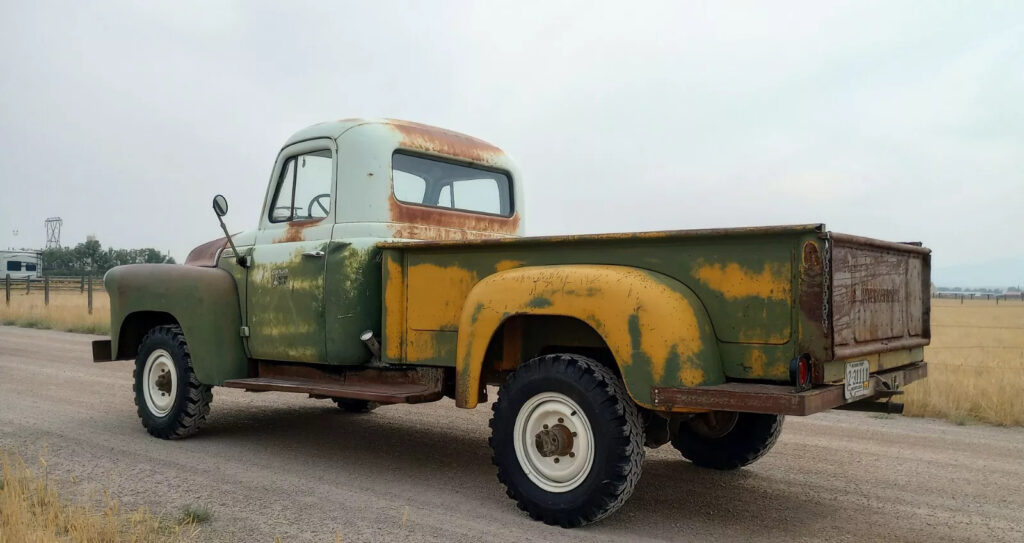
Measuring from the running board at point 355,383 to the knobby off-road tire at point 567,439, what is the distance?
784 millimetres

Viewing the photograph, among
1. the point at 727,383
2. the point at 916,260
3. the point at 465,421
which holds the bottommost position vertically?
the point at 465,421

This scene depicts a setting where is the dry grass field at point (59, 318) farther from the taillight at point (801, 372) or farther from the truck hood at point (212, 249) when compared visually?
the taillight at point (801, 372)

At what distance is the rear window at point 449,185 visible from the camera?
5.93m

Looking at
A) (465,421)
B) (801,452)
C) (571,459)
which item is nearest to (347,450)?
(465,421)

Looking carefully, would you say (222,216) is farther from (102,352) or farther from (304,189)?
(102,352)

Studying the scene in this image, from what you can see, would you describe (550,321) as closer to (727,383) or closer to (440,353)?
(440,353)

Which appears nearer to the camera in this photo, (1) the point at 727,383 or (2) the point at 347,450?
(1) the point at 727,383

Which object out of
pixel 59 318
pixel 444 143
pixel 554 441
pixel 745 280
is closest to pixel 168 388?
pixel 444 143

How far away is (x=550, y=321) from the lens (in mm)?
4676

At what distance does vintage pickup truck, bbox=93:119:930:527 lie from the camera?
150 inches

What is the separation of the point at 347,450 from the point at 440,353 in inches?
64.5

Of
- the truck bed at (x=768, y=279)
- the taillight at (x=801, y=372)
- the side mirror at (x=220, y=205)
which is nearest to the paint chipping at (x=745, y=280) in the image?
the truck bed at (x=768, y=279)

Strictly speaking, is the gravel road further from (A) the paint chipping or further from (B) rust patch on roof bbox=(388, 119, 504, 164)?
(B) rust patch on roof bbox=(388, 119, 504, 164)

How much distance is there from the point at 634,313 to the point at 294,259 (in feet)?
9.45
